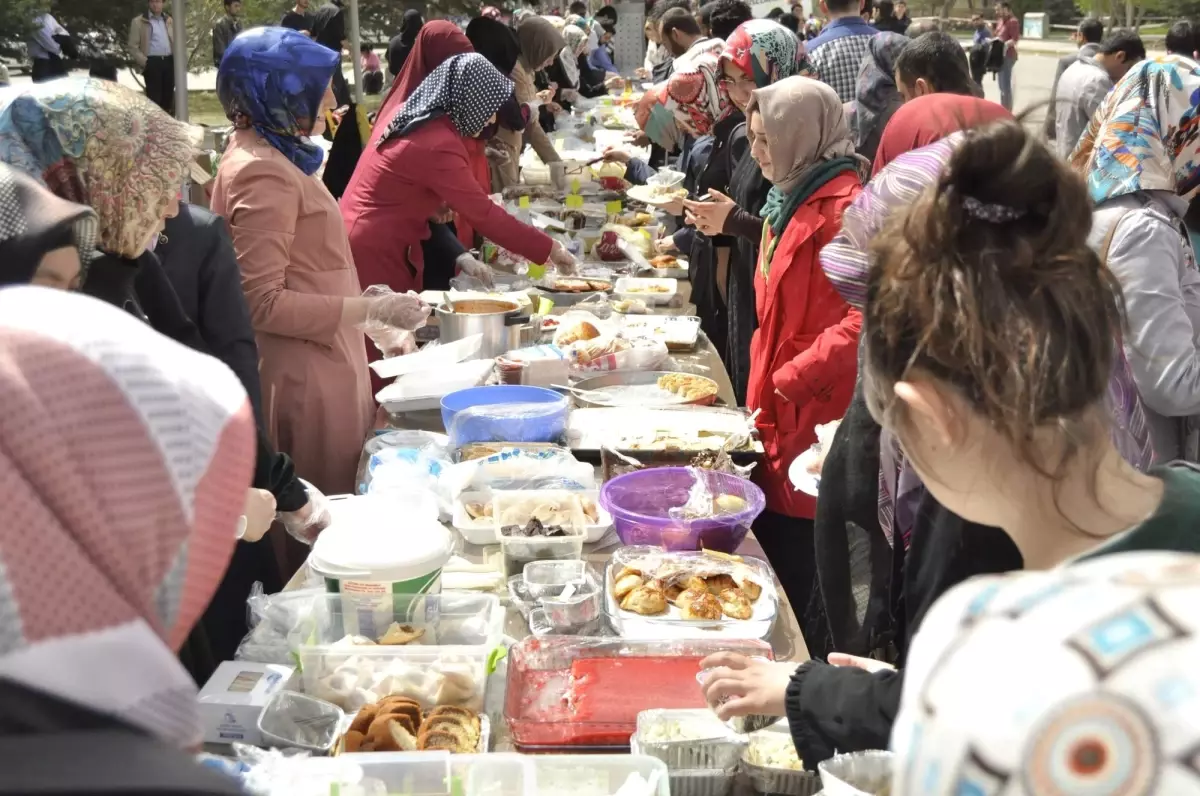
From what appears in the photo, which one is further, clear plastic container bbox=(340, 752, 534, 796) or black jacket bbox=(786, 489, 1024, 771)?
clear plastic container bbox=(340, 752, 534, 796)

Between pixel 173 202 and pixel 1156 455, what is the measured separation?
2280mm

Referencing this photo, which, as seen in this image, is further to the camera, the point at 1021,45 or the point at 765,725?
the point at 1021,45

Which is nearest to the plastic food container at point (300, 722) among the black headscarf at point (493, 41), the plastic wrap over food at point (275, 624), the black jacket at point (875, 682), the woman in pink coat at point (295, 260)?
the plastic wrap over food at point (275, 624)

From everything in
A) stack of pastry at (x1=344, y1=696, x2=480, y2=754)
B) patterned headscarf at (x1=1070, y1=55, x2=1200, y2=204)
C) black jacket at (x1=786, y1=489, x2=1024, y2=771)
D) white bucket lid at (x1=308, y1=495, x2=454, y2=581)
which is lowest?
stack of pastry at (x1=344, y1=696, x2=480, y2=754)

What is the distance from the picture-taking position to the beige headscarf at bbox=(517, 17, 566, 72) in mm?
6469

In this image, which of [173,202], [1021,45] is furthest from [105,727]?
[1021,45]

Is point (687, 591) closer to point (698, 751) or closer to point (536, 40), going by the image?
point (698, 751)

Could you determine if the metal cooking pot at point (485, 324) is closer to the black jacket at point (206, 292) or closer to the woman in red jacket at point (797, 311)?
the woman in red jacket at point (797, 311)

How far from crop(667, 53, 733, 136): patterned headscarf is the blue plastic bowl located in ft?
6.81

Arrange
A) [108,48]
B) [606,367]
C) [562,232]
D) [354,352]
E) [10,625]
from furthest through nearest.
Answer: [108,48] → [562,232] → [606,367] → [354,352] → [10,625]

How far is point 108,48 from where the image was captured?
64.6 feet

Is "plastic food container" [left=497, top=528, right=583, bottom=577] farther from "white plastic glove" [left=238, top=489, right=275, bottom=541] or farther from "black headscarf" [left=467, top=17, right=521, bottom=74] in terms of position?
"black headscarf" [left=467, top=17, right=521, bottom=74]

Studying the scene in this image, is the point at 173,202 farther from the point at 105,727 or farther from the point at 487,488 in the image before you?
the point at 105,727

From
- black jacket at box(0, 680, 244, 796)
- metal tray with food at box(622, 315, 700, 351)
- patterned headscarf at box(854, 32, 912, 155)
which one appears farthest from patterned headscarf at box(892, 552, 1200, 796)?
patterned headscarf at box(854, 32, 912, 155)
